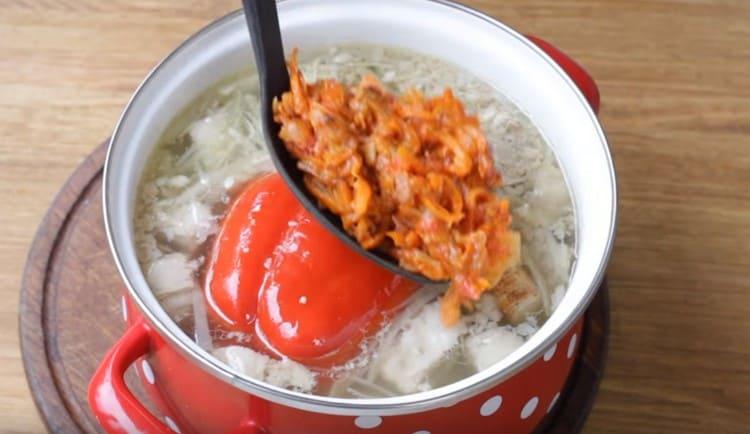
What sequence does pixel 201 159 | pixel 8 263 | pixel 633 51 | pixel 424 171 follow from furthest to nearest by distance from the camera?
pixel 633 51 < pixel 8 263 < pixel 201 159 < pixel 424 171

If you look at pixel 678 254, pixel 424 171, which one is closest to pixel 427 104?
pixel 424 171

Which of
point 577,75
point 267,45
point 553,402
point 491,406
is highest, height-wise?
point 267,45

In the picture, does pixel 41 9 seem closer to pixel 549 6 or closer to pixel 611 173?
pixel 549 6

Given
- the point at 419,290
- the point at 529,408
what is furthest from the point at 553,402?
the point at 419,290

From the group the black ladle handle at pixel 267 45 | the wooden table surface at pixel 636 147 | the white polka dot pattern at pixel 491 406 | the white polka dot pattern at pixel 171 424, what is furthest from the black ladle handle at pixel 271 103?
the wooden table surface at pixel 636 147

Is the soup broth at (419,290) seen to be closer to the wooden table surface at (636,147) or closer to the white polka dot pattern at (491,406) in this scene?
the white polka dot pattern at (491,406)

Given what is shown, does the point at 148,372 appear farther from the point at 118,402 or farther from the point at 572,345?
the point at 572,345
